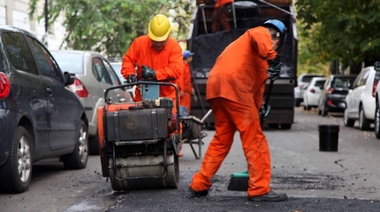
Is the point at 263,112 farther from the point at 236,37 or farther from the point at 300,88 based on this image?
the point at 300,88

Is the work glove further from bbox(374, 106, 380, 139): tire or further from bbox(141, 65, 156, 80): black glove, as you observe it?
bbox(374, 106, 380, 139): tire

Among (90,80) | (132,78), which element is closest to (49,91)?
(132,78)

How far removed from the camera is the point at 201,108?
21703 mm

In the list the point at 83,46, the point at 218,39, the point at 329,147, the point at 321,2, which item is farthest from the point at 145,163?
the point at 83,46

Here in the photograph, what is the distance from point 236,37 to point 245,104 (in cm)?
1286

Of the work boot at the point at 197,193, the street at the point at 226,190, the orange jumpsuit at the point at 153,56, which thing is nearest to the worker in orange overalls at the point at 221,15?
the street at the point at 226,190

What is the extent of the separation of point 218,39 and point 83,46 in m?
14.6

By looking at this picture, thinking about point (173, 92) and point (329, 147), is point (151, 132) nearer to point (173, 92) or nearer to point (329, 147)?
point (173, 92)

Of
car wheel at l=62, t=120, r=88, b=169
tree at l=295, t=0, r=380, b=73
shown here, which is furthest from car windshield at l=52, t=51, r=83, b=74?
tree at l=295, t=0, r=380, b=73

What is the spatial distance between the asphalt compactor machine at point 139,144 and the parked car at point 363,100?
446 inches

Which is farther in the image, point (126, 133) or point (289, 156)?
point (289, 156)

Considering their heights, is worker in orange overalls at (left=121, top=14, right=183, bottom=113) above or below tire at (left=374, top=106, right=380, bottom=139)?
above

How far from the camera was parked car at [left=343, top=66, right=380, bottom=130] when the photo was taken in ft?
69.5

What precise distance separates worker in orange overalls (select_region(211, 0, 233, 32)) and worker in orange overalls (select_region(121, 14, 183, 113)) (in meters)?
11.2
